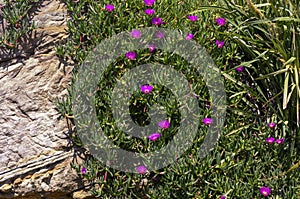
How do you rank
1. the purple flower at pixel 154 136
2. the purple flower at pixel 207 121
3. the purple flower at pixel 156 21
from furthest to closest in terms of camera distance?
the purple flower at pixel 156 21
the purple flower at pixel 207 121
the purple flower at pixel 154 136

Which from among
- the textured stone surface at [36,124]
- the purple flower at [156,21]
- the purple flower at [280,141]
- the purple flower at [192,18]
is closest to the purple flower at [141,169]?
the textured stone surface at [36,124]

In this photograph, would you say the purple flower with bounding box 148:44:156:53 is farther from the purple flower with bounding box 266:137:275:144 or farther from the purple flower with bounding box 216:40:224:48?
the purple flower with bounding box 266:137:275:144

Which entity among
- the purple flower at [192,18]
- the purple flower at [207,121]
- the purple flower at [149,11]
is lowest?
the purple flower at [207,121]

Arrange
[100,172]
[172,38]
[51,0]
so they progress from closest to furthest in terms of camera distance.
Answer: [100,172]
[172,38]
[51,0]

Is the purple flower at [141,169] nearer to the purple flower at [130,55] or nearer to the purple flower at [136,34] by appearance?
the purple flower at [130,55]

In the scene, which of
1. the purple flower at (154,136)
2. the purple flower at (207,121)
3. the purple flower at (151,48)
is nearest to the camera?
the purple flower at (154,136)

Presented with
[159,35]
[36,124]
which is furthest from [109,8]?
[36,124]

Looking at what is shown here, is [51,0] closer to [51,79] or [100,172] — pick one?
[51,79]

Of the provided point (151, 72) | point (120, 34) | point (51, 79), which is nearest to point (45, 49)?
point (51, 79)
